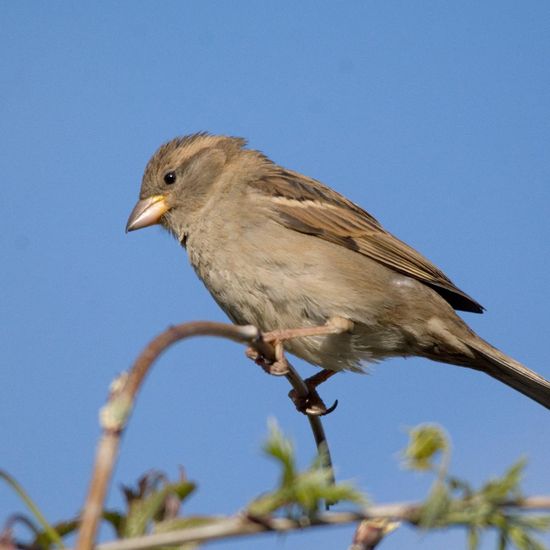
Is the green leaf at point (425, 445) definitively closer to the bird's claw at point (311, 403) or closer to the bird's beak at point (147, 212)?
the bird's claw at point (311, 403)

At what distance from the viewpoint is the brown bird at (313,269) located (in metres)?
4.23

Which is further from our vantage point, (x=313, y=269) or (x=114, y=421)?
(x=313, y=269)

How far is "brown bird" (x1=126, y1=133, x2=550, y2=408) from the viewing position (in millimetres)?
4230

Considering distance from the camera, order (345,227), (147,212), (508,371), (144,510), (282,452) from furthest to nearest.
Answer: (147,212) → (345,227) → (508,371) → (144,510) → (282,452)

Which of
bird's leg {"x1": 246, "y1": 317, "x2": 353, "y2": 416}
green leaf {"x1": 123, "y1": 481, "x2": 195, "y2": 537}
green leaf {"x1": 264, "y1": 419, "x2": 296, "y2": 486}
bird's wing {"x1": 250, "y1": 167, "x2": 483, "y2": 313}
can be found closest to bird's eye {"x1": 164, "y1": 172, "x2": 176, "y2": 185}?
bird's wing {"x1": 250, "y1": 167, "x2": 483, "y2": 313}

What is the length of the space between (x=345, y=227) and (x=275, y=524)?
395 centimetres

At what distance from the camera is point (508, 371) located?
14.2 feet

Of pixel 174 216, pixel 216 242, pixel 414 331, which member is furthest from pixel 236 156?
pixel 414 331

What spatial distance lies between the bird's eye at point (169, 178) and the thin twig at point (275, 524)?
437cm

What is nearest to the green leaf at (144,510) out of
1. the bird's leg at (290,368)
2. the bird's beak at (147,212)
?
the bird's leg at (290,368)

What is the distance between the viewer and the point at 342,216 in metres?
4.87

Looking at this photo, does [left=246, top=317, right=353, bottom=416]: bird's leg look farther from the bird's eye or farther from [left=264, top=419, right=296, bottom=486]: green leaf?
[left=264, top=419, right=296, bottom=486]: green leaf

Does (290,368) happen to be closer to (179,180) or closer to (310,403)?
(310,403)

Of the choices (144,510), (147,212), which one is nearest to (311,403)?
(147,212)
